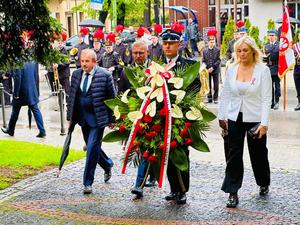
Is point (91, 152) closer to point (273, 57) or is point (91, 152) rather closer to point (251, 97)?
point (251, 97)

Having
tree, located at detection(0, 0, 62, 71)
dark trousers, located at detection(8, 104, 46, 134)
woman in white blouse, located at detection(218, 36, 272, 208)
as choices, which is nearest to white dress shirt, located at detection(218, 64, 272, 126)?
woman in white blouse, located at detection(218, 36, 272, 208)

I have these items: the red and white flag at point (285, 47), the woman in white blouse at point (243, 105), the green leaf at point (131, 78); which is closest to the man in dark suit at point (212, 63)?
the red and white flag at point (285, 47)

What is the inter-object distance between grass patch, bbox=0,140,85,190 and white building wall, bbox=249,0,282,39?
2481cm

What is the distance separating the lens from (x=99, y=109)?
28.7 ft

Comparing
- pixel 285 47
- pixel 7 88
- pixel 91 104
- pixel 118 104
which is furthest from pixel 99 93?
pixel 7 88

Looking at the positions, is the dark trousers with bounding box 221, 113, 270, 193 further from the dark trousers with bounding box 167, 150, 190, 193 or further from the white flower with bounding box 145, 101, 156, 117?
the white flower with bounding box 145, 101, 156, 117

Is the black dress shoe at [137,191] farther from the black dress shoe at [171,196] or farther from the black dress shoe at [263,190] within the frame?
the black dress shoe at [263,190]

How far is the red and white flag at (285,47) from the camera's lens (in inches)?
592

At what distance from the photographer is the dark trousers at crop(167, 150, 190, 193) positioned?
7.98 m

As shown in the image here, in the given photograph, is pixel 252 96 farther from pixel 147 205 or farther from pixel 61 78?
pixel 61 78

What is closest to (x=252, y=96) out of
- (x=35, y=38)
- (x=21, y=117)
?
(x=35, y=38)

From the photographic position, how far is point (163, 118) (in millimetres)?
7625

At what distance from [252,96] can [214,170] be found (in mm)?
2424

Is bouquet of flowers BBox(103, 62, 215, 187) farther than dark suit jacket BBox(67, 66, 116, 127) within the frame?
No
